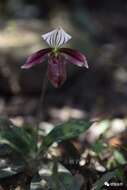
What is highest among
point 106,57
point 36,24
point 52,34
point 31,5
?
point 31,5

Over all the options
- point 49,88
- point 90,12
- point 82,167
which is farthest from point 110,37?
point 82,167

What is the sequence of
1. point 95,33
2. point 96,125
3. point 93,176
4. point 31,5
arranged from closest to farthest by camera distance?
point 93,176 < point 96,125 < point 95,33 < point 31,5

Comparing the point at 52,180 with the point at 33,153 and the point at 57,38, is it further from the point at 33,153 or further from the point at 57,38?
the point at 57,38

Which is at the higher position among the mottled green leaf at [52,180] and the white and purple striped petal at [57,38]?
the white and purple striped petal at [57,38]

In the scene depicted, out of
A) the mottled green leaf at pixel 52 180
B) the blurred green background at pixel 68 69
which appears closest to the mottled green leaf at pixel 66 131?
the mottled green leaf at pixel 52 180

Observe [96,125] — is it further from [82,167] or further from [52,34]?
[52,34]

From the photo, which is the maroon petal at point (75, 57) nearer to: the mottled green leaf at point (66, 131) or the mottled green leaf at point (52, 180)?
the mottled green leaf at point (66, 131)

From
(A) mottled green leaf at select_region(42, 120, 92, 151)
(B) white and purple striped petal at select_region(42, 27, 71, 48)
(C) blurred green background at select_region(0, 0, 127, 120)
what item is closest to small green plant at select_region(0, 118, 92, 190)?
(A) mottled green leaf at select_region(42, 120, 92, 151)
